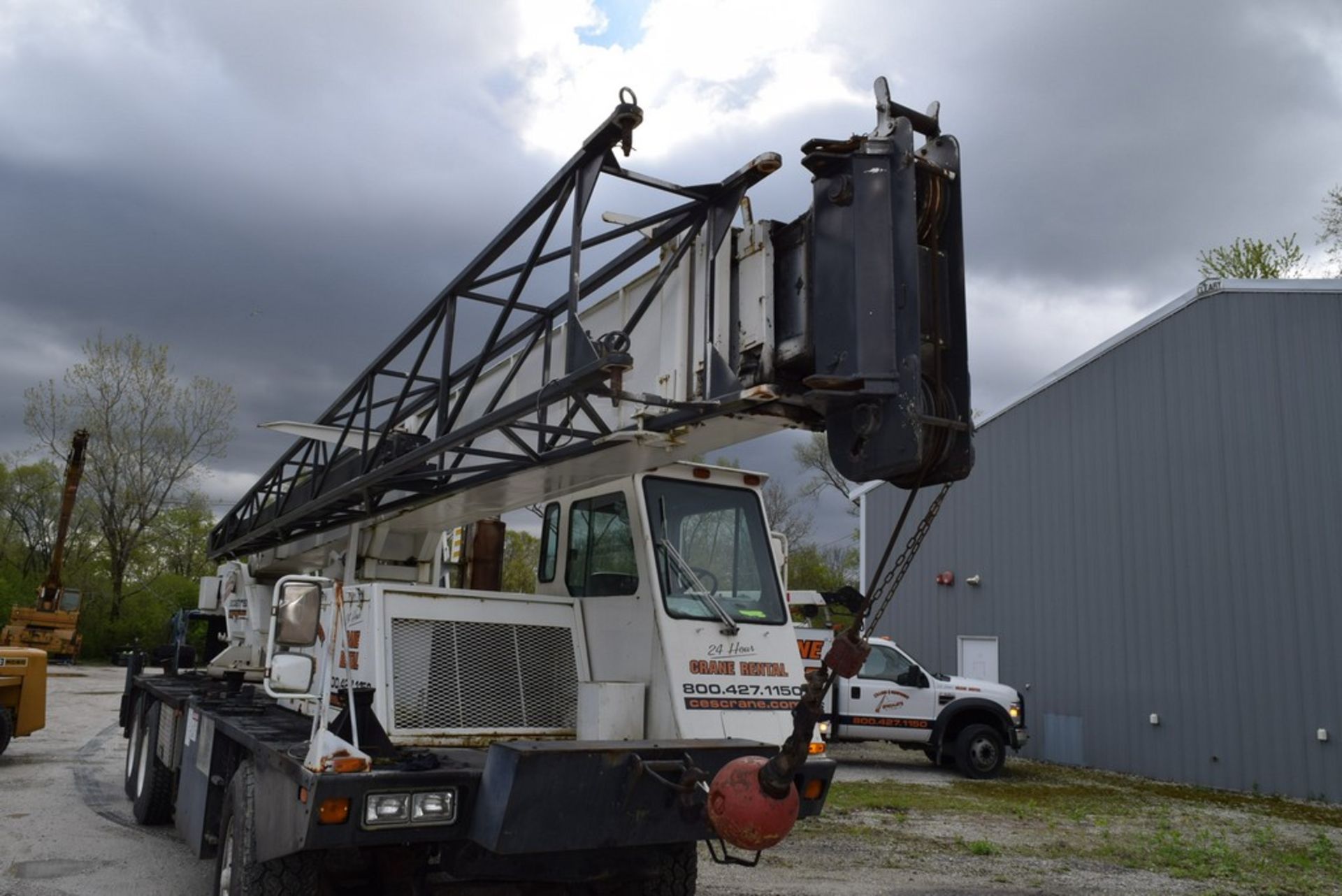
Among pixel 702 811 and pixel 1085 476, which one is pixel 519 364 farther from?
pixel 1085 476

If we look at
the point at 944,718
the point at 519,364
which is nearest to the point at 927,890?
the point at 519,364

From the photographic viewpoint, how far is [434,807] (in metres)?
4.20

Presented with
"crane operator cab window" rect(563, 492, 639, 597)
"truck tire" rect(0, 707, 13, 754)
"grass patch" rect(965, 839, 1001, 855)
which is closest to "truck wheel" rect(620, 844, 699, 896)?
"crane operator cab window" rect(563, 492, 639, 597)

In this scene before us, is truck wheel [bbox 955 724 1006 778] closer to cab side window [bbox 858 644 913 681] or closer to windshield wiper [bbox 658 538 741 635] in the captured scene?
cab side window [bbox 858 644 913 681]

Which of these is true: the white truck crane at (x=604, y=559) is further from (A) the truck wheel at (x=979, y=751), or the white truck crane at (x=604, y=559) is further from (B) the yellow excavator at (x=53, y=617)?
(B) the yellow excavator at (x=53, y=617)

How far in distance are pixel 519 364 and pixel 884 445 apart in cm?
234

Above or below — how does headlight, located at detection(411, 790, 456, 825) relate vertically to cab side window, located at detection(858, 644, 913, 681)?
below

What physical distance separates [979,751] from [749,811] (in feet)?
42.4

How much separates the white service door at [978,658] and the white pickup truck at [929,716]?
2748 millimetres

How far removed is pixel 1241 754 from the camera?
14430mm

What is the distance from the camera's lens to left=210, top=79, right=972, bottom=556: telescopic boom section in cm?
372

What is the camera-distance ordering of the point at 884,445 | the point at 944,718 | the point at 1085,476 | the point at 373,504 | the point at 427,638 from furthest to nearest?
the point at 1085,476, the point at 944,718, the point at 373,504, the point at 427,638, the point at 884,445

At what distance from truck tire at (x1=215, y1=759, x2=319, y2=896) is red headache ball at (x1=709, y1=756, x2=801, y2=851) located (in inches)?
79.1

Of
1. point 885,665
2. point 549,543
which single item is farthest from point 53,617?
point 549,543
